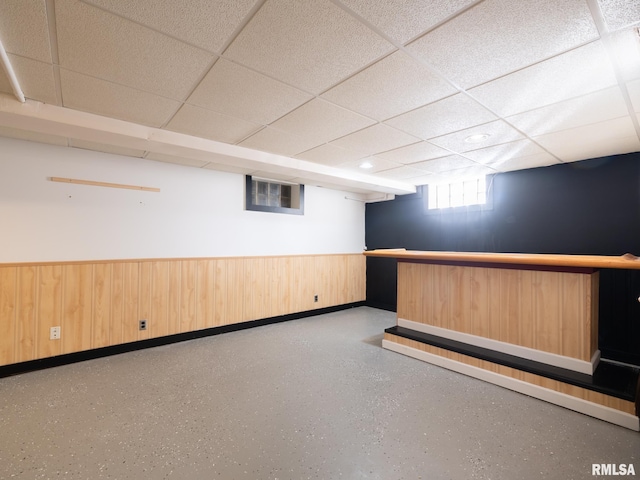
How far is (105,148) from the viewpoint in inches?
128

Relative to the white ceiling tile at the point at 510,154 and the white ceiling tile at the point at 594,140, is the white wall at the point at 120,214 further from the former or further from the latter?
the white ceiling tile at the point at 594,140

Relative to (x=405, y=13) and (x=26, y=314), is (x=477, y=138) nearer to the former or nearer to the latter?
(x=405, y=13)

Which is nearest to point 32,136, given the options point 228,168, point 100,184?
point 100,184

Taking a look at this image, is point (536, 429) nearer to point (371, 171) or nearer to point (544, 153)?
point (544, 153)

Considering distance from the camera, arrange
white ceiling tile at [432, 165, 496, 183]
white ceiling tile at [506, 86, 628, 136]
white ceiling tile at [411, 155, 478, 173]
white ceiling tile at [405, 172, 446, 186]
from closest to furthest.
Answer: white ceiling tile at [506, 86, 628, 136]
white ceiling tile at [411, 155, 478, 173]
white ceiling tile at [432, 165, 496, 183]
white ceiling tile at [405, 172, 446, 186]

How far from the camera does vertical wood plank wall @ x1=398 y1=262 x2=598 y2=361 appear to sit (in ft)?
8.39

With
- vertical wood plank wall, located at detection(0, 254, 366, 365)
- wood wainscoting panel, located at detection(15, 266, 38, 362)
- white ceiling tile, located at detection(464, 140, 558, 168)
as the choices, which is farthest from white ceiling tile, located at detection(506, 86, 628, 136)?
wood wainscoting panel, located at detection(15, 266, 38, 362)

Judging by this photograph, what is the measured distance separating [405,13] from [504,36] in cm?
56

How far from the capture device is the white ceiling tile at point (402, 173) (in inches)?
164

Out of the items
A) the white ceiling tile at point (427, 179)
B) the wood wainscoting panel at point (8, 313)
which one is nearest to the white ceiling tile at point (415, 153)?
the white ceiling tile at point (427, 179)

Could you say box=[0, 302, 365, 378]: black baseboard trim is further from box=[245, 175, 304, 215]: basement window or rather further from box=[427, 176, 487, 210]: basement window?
box=[427, 176, 487, 210]: basement window

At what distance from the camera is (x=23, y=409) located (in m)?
2.33

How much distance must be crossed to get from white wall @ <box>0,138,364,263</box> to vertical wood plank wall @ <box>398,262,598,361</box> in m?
2.34

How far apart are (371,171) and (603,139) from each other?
2.48 m
